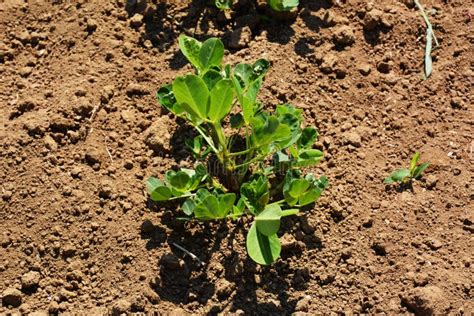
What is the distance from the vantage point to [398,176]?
105 inches

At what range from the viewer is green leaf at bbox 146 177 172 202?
2.44 meters

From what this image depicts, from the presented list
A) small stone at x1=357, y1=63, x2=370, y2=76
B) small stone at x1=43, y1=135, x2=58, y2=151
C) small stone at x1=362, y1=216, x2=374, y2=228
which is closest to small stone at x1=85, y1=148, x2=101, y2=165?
small stone at x1=43, y1=135, x2=58, y2=151

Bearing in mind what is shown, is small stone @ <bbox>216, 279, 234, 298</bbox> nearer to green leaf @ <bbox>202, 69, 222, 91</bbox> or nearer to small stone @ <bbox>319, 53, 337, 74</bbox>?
green leaf @ <bbox>202, 69, 222, 91</bbox>

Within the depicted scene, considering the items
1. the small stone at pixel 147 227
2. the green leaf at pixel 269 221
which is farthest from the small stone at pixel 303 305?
the small stone at pixel 147 227

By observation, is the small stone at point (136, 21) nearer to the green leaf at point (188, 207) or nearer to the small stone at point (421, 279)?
the green leaf at point (188, 207)

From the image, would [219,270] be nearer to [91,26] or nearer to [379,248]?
[379,248]

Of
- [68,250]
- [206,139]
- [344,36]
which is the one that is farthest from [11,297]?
[344,36]

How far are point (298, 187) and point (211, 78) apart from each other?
19.7 inches

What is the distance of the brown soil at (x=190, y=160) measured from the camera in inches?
98.2

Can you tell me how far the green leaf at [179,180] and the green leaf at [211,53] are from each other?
1.45 feet

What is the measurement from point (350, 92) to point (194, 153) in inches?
28.5

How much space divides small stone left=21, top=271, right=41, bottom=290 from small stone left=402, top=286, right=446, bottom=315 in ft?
4.33

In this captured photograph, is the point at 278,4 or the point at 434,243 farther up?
the point at 278,4

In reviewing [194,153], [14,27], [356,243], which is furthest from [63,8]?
[356,243]
